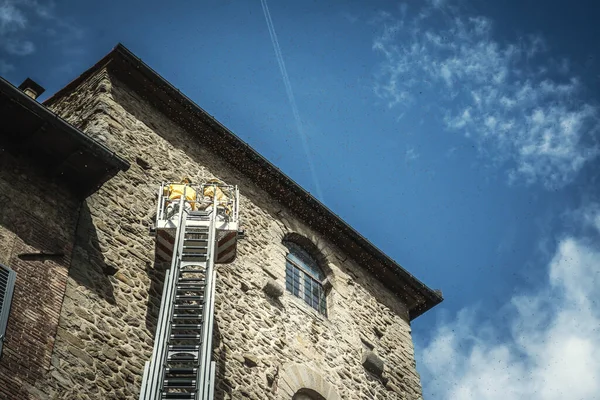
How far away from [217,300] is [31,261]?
3.46 metres

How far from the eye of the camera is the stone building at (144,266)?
10234 millimetres

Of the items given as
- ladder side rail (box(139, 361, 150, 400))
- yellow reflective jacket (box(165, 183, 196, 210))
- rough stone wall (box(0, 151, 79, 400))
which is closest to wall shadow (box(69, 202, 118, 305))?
rough stone wall (box(0, 151, 79, 400))

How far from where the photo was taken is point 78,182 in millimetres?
11789

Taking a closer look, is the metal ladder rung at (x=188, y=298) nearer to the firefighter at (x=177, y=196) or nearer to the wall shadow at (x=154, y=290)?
the wall shadow at (x=154, y=290)

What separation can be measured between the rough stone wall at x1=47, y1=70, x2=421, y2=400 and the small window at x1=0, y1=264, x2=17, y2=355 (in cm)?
79

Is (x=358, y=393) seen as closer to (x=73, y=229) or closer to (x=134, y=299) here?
(x=134, y=299)

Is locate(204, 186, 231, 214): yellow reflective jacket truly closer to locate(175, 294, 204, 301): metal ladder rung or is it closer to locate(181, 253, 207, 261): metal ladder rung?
locate(181, 253, 207, 261): metal ladder rung

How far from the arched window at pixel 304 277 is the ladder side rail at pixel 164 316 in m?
3.60

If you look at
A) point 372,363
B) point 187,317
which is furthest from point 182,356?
point 372,363

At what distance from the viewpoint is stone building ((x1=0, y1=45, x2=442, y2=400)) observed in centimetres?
1023

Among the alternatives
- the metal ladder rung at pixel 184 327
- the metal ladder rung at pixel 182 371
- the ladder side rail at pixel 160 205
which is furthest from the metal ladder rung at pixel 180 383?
the ladder side rail at pixel 160 205

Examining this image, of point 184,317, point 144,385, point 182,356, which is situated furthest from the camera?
→ point 184,317

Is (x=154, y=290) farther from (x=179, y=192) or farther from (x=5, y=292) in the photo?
(x=5, y=292)

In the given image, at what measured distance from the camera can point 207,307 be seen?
1079cm
